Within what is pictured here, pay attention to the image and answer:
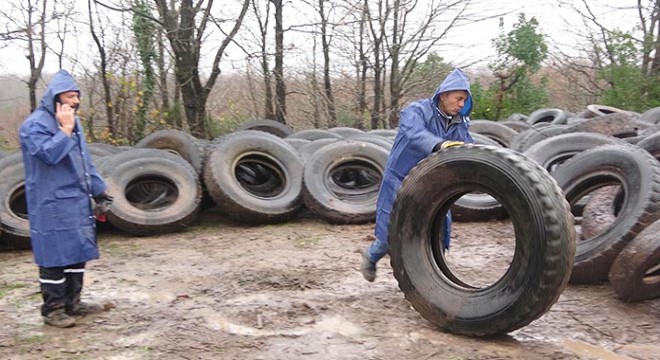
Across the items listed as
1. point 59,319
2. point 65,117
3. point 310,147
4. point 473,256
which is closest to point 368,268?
point 473,256

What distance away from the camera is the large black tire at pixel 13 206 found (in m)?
5.94

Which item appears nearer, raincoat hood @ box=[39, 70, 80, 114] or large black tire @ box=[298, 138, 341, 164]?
raincoat hood @ box=[39, 70, 80, 114]

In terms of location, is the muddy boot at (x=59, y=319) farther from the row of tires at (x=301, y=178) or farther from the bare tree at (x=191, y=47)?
the bare tree at (x=191, y=47)

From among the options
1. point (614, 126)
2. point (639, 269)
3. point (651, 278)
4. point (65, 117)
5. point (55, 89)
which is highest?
point (55, 89)

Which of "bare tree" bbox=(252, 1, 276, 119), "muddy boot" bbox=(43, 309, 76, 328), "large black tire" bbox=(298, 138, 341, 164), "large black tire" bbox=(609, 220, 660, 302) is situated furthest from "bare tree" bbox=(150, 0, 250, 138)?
"large black tire" bbox=(609, 220, 660, 302)

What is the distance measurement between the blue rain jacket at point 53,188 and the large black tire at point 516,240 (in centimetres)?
212

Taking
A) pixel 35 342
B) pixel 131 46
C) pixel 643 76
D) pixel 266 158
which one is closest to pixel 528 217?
pixel 35 342

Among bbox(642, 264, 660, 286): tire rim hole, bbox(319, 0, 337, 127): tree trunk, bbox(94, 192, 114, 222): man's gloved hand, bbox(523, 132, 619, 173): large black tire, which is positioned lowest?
bbox(642, 264, 660, 286): tire rim hole

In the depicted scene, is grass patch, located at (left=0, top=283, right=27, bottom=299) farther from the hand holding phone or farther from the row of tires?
the hand holding phone

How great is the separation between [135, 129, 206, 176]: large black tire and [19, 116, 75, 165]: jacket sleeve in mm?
3608

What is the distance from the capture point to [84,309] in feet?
13.6

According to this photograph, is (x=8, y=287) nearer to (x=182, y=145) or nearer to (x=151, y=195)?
(x=151, y=195)

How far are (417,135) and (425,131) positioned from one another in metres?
0.07

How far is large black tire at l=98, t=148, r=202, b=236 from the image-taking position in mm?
6527
